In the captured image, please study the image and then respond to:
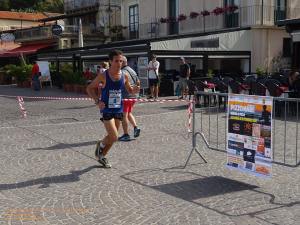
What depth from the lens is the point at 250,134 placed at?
6418mm

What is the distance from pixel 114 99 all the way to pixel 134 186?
1.60m

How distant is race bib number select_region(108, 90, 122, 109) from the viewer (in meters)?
7.58

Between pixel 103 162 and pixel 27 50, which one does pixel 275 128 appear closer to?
pixel 103 162

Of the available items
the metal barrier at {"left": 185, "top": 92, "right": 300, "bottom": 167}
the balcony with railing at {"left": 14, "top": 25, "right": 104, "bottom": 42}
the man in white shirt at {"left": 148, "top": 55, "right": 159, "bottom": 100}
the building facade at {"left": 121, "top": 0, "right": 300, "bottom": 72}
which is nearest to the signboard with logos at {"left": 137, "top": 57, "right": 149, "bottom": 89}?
the building facade at {"left": 121, "top": 0, "right": 300, "bottom": 72}

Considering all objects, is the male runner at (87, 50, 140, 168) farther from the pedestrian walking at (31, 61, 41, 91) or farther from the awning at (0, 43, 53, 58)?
the awning at (0, 43, 53, 58)

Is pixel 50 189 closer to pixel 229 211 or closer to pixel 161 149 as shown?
pixel 229 211

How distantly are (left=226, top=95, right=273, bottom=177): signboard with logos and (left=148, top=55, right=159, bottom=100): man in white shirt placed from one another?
1229cm

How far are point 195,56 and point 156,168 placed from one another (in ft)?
49.3

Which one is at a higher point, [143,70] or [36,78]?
[143,70]

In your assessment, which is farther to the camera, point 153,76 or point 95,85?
point 153,76

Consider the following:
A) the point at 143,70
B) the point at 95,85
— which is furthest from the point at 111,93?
the point at 143,70

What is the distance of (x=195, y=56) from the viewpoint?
22172 mm

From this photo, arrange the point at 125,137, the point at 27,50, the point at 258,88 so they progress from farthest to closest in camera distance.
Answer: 1. the point at 27,50
2. the point at 258,88
3. the point at 125,137

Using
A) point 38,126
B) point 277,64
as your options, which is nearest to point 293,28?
point 277,64
